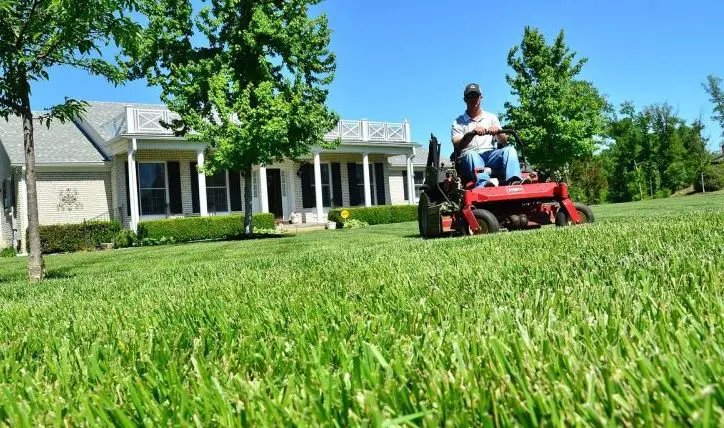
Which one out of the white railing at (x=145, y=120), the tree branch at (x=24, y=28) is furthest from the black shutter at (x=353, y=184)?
the tree branch at (x=24, y=28)

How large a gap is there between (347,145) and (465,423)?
27519 millimetres

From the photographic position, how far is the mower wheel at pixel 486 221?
23.1 feet

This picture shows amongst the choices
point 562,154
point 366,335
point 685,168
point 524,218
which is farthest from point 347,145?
point 685,168

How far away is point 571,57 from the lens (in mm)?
29875

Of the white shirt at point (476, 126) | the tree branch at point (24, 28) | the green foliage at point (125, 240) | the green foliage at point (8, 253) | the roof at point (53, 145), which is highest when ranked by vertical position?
the roof at point (53, 145)

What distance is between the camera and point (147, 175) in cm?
2450

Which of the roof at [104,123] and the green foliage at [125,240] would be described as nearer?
the green foliage at [125,240]

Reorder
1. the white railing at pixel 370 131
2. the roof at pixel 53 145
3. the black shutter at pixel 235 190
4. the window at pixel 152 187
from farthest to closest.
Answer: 1. the white railing at pixel 370 131
2. the black shutter at pixel 235 190
3. the window at pixel 152 187
4. the roof at pixel 53 145

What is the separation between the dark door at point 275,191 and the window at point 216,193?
9.28ft

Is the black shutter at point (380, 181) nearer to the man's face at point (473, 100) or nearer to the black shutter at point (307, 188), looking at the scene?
the black shutter at point (307, 188)

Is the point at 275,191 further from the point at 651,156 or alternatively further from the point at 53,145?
the point at 651,156

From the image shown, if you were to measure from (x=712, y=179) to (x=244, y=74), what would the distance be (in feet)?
125

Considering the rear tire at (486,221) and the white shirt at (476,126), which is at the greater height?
the white shirt at (476,126)

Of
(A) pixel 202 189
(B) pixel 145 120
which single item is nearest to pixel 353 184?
(A) pixel 202 189
